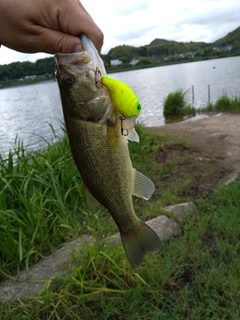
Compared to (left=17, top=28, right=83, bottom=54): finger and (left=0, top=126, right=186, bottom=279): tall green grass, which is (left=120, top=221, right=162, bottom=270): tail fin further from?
(left=0, top=126, right=186, bottom=279): tall green grass

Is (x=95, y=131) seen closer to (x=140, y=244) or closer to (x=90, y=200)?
(x=90, y=200)

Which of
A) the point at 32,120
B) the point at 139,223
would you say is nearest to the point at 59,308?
the point at 139,223

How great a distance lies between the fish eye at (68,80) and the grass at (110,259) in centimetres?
191

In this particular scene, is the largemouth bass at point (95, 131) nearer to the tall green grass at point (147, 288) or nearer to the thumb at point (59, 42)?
the thumb at point (59, 42)

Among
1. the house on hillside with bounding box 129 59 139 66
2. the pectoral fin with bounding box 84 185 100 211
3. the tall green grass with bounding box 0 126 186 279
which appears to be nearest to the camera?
the pectoral fin with bounding box 84 185 100 211

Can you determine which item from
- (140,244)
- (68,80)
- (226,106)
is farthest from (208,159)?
(226,106)

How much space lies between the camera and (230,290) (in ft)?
9.20

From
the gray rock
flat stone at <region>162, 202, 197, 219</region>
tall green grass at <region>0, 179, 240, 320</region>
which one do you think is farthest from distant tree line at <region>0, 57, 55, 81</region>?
tall green grass at <region>0, 179, 240, 320</region>

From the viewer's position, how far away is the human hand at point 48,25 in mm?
1592

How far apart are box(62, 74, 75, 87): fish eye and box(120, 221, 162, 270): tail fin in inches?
38.3

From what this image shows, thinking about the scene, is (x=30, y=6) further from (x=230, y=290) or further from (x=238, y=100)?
(x=238, y=100)

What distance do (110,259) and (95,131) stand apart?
5.60 feet

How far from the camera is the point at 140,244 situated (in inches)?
77.9

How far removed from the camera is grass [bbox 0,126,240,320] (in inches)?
107
